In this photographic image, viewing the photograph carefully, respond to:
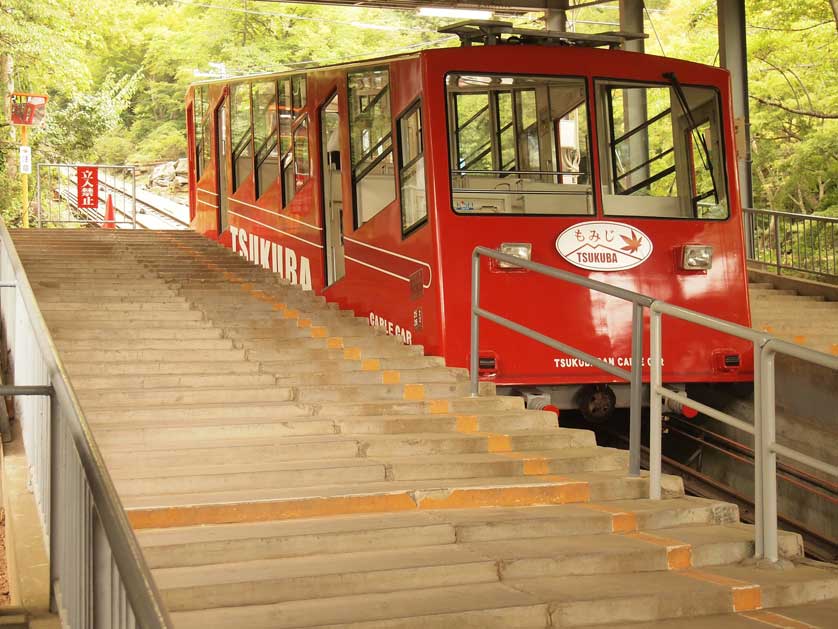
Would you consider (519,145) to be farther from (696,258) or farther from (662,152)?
(696,258)

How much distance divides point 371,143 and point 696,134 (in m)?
2.96

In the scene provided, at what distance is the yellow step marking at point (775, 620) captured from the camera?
189 inches

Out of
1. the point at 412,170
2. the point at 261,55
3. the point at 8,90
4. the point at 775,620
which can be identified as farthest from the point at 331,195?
the point at 261,55

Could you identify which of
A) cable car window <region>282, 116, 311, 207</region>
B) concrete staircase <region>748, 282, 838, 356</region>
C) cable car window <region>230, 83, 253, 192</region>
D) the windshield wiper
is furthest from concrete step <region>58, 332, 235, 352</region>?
cable car window <region>230, 83, 253, 192</region>

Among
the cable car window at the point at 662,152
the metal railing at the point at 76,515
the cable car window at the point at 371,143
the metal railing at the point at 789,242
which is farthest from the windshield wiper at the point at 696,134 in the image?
the metal railing at the point at 789,242

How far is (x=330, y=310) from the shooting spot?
11648 millimetres

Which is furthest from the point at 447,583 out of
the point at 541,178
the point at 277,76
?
the point at 277,76

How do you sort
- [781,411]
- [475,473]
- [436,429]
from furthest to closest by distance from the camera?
[781,411] < [436,429] < [475,473]

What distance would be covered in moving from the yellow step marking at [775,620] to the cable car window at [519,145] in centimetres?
498

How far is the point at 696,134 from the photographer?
999 centimetres

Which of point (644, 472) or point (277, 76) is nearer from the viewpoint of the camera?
point (644, 472)

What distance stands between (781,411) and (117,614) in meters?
8.58

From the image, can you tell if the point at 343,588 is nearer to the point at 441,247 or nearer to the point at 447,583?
the point at 447,583

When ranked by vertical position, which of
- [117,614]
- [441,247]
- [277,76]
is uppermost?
[277,76]
